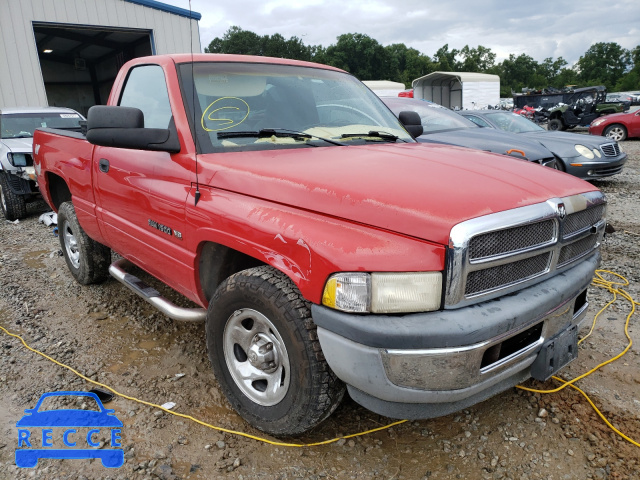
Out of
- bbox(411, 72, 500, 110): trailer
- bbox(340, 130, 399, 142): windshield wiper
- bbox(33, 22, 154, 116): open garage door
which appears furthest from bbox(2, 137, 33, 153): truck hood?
bbox(411, 72, 500, 110): trailer

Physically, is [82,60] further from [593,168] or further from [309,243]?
[309,243]

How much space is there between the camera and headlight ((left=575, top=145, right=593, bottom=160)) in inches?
309

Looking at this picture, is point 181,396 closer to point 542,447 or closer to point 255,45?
point 542,447

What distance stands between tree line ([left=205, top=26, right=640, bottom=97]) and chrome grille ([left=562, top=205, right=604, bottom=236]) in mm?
71670

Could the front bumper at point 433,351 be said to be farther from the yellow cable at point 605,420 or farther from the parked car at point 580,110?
the parked car at point 580,110

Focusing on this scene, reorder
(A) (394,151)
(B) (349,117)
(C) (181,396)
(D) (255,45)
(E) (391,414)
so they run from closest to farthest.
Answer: (E) (391,414)
(A) (394,151)
(C) (181,396)
(B) (349,117)
(D) (255,45)

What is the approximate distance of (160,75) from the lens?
2.88 meters

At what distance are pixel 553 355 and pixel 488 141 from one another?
211 inches

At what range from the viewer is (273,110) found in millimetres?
2758

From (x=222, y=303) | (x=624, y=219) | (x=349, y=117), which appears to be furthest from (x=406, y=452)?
(x=624, y=219)

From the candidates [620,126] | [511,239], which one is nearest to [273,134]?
[511,239]

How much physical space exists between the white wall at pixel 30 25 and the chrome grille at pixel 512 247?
14.1 m

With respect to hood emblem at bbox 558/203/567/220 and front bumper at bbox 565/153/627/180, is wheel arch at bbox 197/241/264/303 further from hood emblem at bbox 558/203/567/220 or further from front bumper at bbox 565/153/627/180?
front bumper at bbox 565/153/627/180

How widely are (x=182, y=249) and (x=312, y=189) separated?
3.16 ft
